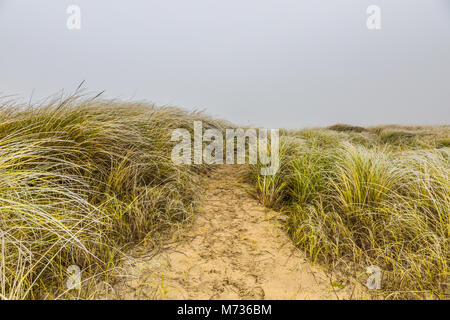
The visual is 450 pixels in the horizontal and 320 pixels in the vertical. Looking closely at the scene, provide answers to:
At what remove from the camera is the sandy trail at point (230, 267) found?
1.29 m

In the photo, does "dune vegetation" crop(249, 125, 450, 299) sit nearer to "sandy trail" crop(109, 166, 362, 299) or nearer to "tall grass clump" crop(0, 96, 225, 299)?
"sandy trail" crop(109, 166, 362, 299)

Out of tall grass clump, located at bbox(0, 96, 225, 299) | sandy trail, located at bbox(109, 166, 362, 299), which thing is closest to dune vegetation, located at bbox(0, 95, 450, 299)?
tall grass clump, located at bbox(0, 96, 225, 299)

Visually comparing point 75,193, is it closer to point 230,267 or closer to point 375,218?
point 230,267

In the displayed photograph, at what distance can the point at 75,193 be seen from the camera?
1550 millimetres

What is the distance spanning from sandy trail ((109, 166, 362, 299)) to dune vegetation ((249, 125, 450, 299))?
0.17 metres

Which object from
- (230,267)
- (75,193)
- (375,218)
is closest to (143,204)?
(75,193)

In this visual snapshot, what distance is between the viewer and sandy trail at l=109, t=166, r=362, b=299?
50.9 inches

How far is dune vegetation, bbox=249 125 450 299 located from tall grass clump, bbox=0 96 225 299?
104cm

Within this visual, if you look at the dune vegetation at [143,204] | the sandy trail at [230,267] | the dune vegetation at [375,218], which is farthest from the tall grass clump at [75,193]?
the dune vegetation at [375,218]

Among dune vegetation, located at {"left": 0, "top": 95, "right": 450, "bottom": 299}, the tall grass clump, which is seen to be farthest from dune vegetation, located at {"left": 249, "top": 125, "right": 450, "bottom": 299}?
the tall grass clump

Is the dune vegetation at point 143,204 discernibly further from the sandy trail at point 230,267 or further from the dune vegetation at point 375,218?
the sandy trail at point 230,267

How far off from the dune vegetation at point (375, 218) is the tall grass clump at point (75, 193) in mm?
1038

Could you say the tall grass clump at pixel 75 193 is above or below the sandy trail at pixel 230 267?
above

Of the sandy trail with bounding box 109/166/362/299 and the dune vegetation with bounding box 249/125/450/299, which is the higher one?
the dune vegetation with bounding box 249/125/450/299
